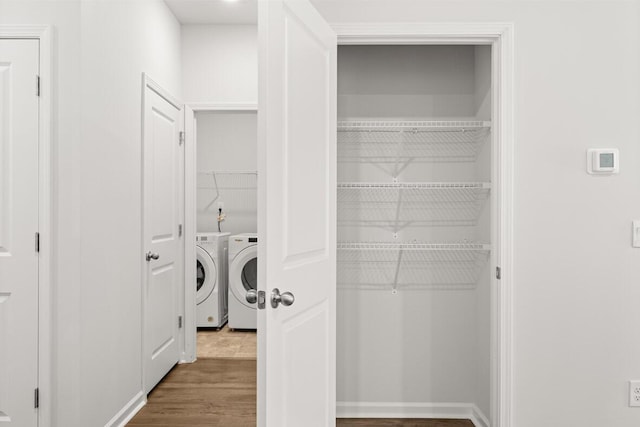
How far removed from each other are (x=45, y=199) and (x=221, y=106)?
1814 millimetres

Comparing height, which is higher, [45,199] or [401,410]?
[45,199]

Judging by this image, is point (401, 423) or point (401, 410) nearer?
point (401, 423)

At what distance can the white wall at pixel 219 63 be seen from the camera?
3.82 meters

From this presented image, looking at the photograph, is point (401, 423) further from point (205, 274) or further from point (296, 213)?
point (205, 274)

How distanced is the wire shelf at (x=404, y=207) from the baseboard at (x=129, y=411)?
1.65 metres

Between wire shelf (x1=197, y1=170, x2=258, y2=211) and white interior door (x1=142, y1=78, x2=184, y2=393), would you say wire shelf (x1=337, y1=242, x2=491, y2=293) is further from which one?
wire shelf (x1=197, y1=170, x2=258, y2=211)

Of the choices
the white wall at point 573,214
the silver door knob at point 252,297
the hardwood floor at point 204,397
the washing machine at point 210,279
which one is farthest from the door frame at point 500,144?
the washing machine at point 210,279

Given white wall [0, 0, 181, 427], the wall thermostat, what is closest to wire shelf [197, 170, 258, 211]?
white wall [0, 0, 181, 427]

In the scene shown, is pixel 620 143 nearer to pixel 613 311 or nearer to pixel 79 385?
pixel 613 311

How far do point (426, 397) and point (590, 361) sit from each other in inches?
38.1

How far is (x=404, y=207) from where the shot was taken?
9.53 feet

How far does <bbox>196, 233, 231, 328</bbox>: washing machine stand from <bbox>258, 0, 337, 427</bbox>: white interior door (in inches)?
113

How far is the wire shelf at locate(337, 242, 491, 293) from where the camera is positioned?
2.88 meters

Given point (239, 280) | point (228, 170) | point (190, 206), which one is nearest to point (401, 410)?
point (190, 206)
